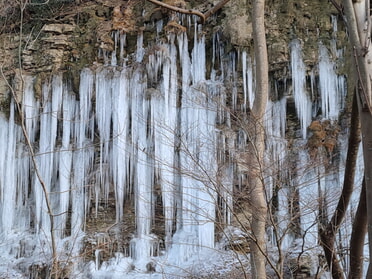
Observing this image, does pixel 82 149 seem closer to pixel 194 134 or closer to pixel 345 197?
pixel 194 134

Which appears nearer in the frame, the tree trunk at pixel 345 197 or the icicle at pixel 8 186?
the tree trunk at pixel 345 197

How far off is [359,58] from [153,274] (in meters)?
8.50

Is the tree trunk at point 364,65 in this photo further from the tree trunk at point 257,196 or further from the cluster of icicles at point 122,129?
the cluster of icicles at point 122,129

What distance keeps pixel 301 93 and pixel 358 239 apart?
7.99 m

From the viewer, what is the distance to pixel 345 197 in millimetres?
3309

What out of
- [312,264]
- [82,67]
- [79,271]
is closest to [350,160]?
[312,264]

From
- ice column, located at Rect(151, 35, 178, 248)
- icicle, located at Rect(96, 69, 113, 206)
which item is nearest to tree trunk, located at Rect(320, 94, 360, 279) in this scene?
ice column, located at Rect(151, 35, 178, 248)

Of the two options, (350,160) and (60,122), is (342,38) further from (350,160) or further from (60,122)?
(350,160)

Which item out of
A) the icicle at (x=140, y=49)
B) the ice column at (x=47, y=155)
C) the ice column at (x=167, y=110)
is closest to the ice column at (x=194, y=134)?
the ice column at (x=167, y=110)

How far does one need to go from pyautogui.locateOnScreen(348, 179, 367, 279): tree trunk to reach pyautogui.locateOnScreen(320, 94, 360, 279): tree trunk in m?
0.37

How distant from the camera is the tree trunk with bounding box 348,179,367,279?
2.78 meters

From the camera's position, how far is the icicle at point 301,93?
34.4 feet

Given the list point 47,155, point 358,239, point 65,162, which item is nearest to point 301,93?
point 65,162

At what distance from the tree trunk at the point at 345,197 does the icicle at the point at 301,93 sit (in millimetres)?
7030
